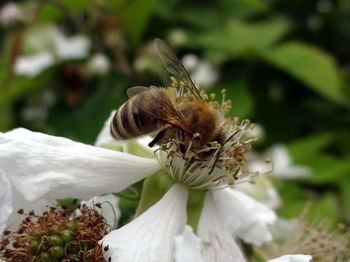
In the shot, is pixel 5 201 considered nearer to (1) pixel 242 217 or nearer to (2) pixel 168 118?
(2) pixel 168 118

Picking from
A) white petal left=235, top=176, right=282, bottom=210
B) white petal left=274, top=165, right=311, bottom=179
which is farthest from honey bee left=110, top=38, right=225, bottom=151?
white petal left=274, top=165, right=311, bottom=179

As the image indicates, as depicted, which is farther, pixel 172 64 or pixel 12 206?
pixel 172 64

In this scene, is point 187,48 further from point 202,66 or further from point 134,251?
point 134,251

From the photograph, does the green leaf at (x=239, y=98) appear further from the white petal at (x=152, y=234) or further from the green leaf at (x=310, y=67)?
the white petal at (x=152, y=234)

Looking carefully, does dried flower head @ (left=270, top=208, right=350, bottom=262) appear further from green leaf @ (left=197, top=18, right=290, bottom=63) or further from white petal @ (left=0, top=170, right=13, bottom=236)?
green leaf @ (left=197, top=18, right=290, bottom=63)

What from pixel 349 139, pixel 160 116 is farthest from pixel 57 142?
pixel 349 139

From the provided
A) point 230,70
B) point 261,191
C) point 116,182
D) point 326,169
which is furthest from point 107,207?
point 230,70

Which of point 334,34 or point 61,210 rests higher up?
point 334,34
